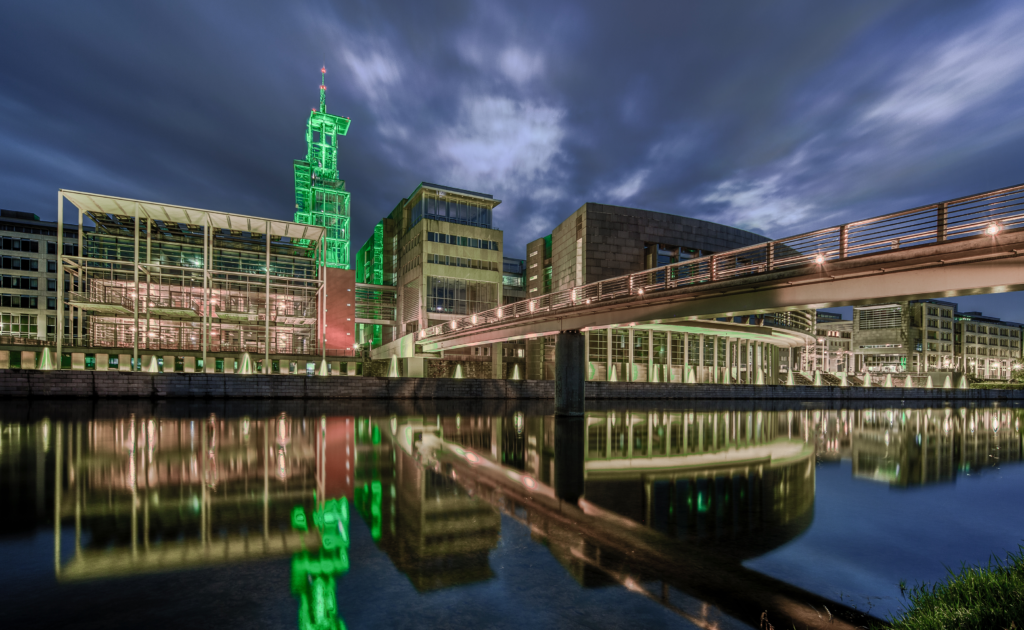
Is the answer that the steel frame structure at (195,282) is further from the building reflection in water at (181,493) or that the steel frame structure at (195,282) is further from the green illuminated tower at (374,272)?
the building reflection in water at (181,493)

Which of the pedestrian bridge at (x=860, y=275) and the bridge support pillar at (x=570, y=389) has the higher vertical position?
the pedestrian bridge at (x=860, y=275)

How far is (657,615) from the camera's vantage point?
4.65 meters

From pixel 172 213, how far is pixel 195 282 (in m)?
13.4

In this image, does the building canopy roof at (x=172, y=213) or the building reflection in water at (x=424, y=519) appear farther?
the building canopy roof at (x=172, y=213)

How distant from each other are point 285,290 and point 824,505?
177 feet

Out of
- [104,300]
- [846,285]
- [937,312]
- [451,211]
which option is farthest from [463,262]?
[937,312]

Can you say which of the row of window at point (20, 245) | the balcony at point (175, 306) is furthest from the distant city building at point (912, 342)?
the row of window at point (20, 245)

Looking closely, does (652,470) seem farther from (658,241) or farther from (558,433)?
(658,241)

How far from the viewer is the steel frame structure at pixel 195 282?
138 feet

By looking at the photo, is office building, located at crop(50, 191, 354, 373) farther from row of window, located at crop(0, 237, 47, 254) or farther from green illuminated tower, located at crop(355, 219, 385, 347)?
row of window, located at crop(0, 237, 47, 254)

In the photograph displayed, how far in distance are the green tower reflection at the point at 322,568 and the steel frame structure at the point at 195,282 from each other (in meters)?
36.2

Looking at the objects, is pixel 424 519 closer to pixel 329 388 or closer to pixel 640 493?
pixel 640 493

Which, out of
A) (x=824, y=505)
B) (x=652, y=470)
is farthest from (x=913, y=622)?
(x=652, y=470)

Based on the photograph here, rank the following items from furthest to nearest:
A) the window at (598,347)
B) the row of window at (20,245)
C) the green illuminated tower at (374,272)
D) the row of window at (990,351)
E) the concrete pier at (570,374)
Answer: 1. the row of window at (990,351)
2. the green illuminated tower at (374,272)
3. the row of window at (20,245)
4. the window at (598,347)
5. the concrete pier at (570,374)
